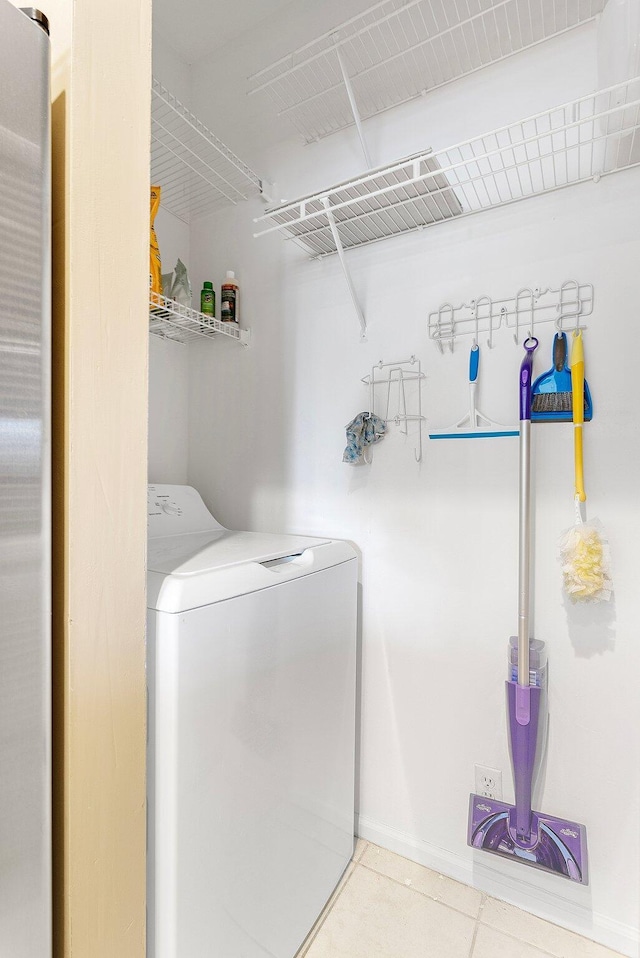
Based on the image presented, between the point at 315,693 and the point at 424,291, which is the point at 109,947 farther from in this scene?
the point at 424,291

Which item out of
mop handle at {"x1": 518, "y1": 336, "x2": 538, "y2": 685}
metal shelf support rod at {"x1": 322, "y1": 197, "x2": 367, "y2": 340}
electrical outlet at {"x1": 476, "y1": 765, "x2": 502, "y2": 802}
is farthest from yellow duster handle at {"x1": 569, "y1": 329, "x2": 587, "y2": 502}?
electrical outlet at {"x1": 476, "y1": 765, "x2": 502, "y2": 802}

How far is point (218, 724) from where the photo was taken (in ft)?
3.14

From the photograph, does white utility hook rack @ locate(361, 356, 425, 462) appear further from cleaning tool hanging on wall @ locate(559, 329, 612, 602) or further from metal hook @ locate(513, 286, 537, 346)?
cleaning tool hanging on wall @ locate(559, 329, 612, 602)

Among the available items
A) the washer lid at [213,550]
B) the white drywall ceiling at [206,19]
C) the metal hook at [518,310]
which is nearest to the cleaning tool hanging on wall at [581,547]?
the metal hook at [518,310]

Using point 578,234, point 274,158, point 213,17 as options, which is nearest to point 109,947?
point 578,234

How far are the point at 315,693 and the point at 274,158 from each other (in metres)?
1.75

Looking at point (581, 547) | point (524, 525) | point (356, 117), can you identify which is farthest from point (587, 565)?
point (356, 117)

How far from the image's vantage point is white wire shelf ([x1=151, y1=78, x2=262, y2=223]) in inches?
61.5

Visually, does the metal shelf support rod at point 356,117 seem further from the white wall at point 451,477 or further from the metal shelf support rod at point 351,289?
the metal shelf support rod at point 351,289

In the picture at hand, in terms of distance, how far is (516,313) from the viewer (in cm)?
135

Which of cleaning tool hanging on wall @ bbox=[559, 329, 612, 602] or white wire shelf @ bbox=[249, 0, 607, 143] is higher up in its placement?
white wire shelf @ bbox=[249, 0, 607, 143]

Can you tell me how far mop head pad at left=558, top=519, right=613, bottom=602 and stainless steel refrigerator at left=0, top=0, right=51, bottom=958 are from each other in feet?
3.69

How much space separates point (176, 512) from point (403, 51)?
146cm

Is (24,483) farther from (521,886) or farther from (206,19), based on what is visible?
(206,19)
